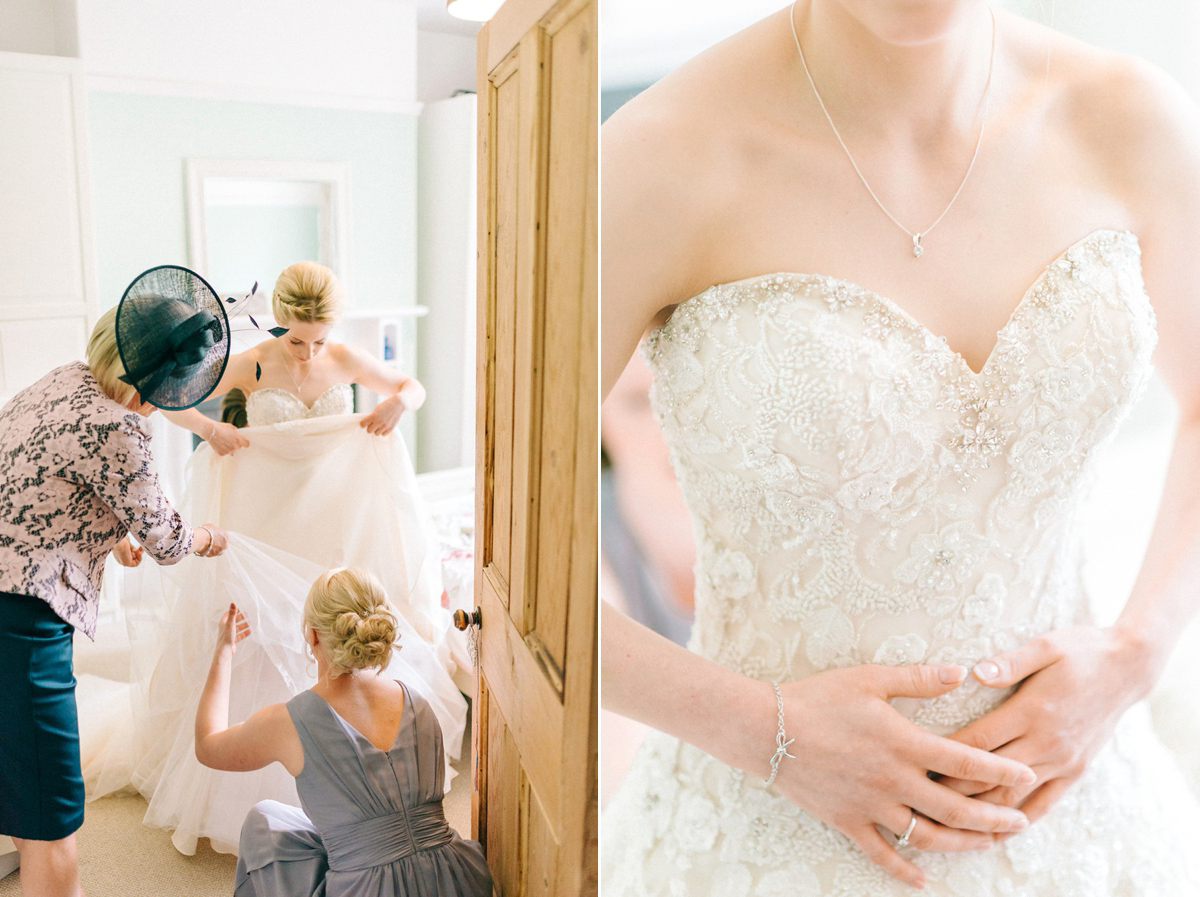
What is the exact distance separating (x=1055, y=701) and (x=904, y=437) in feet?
0.60

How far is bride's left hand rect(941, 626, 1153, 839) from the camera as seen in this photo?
47 centimetres

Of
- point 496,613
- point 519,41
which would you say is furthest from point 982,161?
point 496,613

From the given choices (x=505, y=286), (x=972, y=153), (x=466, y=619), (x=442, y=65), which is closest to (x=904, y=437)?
(x=972, y=153)

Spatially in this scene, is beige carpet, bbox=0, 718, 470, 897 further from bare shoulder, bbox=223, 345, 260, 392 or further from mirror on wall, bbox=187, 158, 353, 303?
mirror on wall, bbox=187, 158, 353, 303

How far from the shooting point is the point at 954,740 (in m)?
0.48

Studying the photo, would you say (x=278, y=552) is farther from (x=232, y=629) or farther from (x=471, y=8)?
(x=471, y=8)

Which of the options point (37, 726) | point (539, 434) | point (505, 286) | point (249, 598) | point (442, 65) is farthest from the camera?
point (442, 65)

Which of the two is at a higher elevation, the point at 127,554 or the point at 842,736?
the point at 842,736

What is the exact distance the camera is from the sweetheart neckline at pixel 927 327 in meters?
0.42

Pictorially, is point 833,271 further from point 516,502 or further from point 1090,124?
point 516,502

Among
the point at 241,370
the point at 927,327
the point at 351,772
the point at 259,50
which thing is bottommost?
the point at 351,772

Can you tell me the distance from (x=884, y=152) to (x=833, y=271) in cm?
6

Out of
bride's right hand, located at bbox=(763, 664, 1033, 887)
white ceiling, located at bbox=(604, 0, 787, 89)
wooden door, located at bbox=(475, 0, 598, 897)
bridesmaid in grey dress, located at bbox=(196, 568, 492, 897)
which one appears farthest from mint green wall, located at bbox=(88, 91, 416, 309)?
bride's right hand, located at bbox=(763, 664, 1033, 887)

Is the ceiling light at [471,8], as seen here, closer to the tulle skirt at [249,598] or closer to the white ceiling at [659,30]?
the tulle skirt at [249,598]
